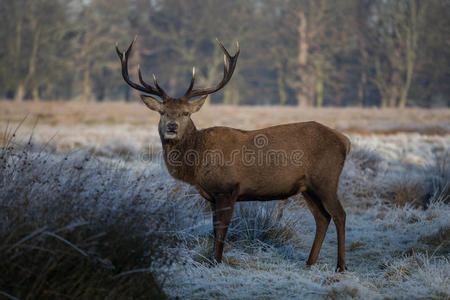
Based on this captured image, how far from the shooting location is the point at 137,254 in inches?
144

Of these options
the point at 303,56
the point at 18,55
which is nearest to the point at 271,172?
the point at 18,55

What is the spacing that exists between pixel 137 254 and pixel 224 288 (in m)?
0.99

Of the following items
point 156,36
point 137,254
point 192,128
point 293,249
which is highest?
point 156,36

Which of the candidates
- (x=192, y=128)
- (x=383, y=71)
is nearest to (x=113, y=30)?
(x=383, y=71)

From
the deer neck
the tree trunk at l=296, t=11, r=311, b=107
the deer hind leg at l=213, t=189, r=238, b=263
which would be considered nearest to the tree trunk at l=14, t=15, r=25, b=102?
the tree trunk at l=296, t=11, r=311, b=107

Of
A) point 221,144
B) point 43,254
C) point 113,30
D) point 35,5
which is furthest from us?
point 113,30

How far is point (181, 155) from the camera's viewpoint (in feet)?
18.0

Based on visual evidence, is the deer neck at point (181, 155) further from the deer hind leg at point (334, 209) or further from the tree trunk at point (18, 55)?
the tree trunk at point (18, 55)

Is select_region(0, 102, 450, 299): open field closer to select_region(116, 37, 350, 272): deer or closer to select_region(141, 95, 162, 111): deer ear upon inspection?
select_region(116, 37, 350, 272): deer

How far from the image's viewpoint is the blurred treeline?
117ft

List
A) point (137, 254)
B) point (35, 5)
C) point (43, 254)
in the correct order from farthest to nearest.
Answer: point (35, 5) → point (137, 254) → point (43, 254)

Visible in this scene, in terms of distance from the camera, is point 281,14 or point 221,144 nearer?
point 221,144

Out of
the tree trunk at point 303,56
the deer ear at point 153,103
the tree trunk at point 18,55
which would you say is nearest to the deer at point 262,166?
the deer ear at point 153,103

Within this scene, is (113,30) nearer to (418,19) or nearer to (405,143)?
(418,19)
